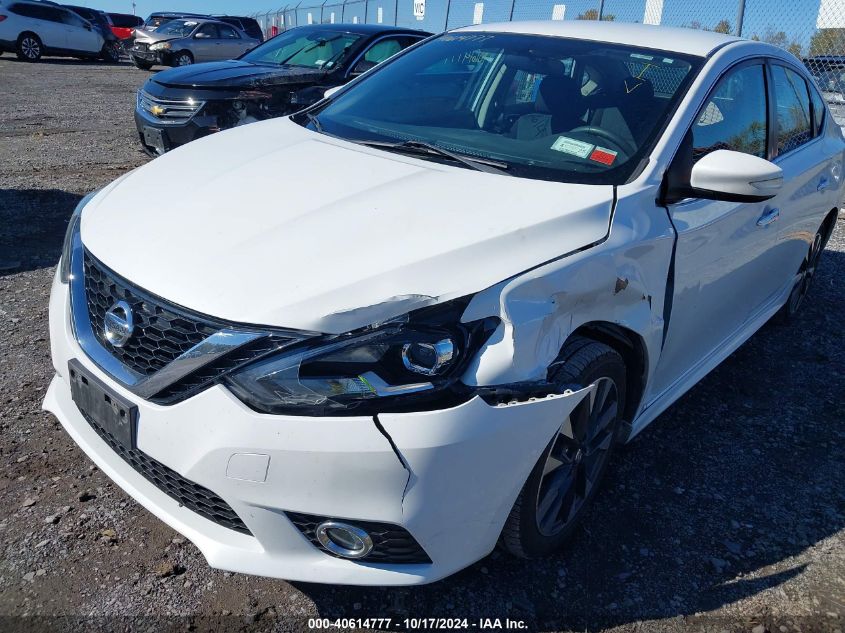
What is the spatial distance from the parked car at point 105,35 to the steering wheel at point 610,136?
2635 centimetres

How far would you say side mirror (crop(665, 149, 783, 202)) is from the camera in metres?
2.47

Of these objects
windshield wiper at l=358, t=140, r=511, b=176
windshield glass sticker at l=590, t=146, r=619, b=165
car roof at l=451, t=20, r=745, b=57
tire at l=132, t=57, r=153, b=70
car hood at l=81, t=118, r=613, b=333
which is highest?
car roof at l=451, t=20, r=745, b=57

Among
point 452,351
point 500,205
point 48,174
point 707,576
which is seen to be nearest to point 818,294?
point 707,576

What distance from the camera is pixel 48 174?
24.2ft

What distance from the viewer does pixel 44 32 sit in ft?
75.0

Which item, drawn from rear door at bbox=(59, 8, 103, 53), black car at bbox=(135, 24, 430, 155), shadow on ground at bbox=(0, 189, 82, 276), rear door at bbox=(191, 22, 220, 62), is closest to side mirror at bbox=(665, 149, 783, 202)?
shadow on ground at bbox=(0, 189, 82, 276)

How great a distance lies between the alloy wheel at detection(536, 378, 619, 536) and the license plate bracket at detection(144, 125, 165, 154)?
539 centimetres

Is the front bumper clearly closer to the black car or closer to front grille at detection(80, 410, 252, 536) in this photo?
front grille at detection(80, 410, 252, 536)

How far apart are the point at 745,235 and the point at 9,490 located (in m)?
3.08

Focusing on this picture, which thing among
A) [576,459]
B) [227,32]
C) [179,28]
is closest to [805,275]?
[576,459]

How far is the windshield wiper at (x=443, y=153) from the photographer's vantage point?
2.61 meters

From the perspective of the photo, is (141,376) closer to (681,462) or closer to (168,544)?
(168,544)

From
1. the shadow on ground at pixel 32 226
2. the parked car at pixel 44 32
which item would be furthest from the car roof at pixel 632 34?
the parked car at pixel 44 32

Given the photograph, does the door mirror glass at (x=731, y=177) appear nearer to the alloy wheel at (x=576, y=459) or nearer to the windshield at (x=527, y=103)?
the windshield at (x=527, y=103)
